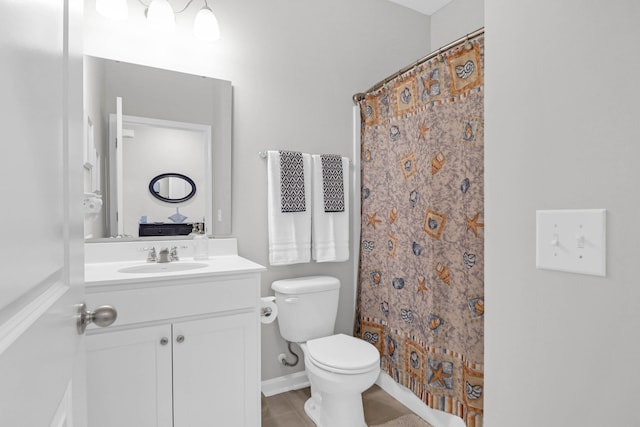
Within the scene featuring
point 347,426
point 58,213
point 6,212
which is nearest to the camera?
point 6,212

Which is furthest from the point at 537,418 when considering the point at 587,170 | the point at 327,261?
the point at 327,261

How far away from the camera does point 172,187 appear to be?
1.92m

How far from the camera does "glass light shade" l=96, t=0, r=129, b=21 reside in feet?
5.55

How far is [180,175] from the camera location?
6.37 ft

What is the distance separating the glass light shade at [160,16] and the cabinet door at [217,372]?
151 cm

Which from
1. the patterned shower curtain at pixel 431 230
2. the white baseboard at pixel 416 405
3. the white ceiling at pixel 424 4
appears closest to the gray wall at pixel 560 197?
the patterned shower curtain at pixel 431 230

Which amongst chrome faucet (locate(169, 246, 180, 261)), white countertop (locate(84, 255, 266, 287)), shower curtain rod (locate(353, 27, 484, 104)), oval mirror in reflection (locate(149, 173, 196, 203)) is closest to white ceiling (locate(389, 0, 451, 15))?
shower curtain rod (locate(353, 27, 484, 104))

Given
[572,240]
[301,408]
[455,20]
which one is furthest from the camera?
[455,20]

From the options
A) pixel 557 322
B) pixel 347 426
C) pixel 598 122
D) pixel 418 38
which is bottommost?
pixel 347 426

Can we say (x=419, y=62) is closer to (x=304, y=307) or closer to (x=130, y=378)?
(x=304, y=307)

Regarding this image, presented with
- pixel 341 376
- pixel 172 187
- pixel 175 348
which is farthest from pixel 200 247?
pixel 341 376

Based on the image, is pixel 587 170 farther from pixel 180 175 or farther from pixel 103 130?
pixel 103 130

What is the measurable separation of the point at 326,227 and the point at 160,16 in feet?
4.89

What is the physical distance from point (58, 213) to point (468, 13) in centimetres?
272
